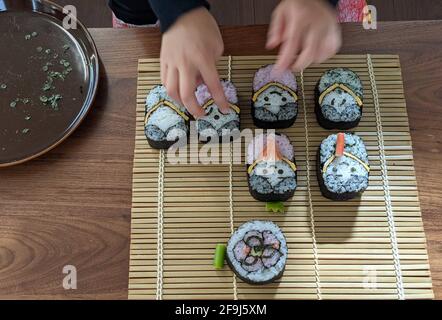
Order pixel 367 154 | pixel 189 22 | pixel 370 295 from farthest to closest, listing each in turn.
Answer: pixel 367 154 → pixel 370 295 → pixel 189 22

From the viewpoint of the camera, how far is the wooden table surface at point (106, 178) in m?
1.19

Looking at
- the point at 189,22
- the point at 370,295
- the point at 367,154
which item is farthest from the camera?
the point at 367,154

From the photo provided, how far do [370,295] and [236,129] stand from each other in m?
0.51

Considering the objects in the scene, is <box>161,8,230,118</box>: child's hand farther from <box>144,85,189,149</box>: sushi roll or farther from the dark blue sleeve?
<box>144,85,189,149</box>: sushi roll

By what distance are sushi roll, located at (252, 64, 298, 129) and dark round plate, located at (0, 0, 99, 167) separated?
1.40 ft

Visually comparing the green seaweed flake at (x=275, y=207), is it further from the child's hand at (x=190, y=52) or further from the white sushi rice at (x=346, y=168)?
the child's hand at (x=190, y=52)

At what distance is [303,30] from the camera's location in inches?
39.7

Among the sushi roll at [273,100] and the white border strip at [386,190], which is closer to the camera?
the white border strip at [386,190]

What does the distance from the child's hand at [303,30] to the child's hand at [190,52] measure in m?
0.13

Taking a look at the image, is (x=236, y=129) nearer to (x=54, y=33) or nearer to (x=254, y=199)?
(x=254, y=199)

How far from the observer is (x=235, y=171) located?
128 centimetres

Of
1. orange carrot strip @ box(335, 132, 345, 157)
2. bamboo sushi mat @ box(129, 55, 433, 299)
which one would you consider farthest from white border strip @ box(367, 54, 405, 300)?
orange carrot strip @ box(335, 132, 345, 157)

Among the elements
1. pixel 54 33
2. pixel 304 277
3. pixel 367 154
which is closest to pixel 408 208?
pixel 367 154

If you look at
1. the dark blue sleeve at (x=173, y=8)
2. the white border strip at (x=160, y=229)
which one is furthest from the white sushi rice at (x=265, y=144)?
the dark blue sleeve at (x=173, y=8)
